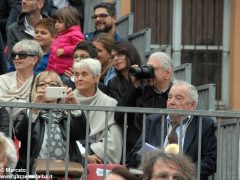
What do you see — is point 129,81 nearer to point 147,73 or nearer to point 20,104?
point 147,73

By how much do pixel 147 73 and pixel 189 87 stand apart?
25.0 inches

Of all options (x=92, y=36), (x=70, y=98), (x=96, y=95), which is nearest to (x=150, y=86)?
(x=96, y=95)

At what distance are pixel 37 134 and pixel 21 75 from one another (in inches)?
57.1

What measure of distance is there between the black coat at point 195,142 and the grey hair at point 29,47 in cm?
214

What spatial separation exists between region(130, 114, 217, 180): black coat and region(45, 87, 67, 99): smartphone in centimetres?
77

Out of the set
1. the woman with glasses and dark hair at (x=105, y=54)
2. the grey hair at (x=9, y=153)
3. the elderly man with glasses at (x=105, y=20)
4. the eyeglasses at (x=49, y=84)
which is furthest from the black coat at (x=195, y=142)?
the elderly man with glasses at (x=105, y=20)

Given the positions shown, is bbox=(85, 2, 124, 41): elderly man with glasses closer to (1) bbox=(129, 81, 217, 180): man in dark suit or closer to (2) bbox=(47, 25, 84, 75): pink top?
(2) bbox=(47, 25, 84, 75): pink top

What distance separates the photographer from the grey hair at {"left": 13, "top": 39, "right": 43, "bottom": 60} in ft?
48.6

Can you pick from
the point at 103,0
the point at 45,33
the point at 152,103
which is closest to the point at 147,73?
the point at 152,103

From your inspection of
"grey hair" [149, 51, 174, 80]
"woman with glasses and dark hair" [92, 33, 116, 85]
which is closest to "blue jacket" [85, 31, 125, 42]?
"woman with glasses and dark hair" [92, 33, 116, 85]

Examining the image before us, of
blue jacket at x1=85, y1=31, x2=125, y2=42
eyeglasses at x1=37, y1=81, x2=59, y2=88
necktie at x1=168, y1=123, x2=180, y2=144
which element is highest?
blue jacket at x1=85, y1=31, x2=125, y2=42

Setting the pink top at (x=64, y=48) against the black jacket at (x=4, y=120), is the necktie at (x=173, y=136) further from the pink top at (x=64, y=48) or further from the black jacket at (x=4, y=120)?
the pink top at (x=64, y=48)

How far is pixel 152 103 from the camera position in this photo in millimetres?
13984

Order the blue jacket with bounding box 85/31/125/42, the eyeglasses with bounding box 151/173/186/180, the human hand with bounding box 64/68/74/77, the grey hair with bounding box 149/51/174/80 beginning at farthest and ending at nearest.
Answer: the blue jacket with bounding box 85/31/125/42, the human hand with bounding box 64/68/74/77, the grey hair with bounding box 149/51/174/80, the eyeglasses with bounding box 151/173/186/180
